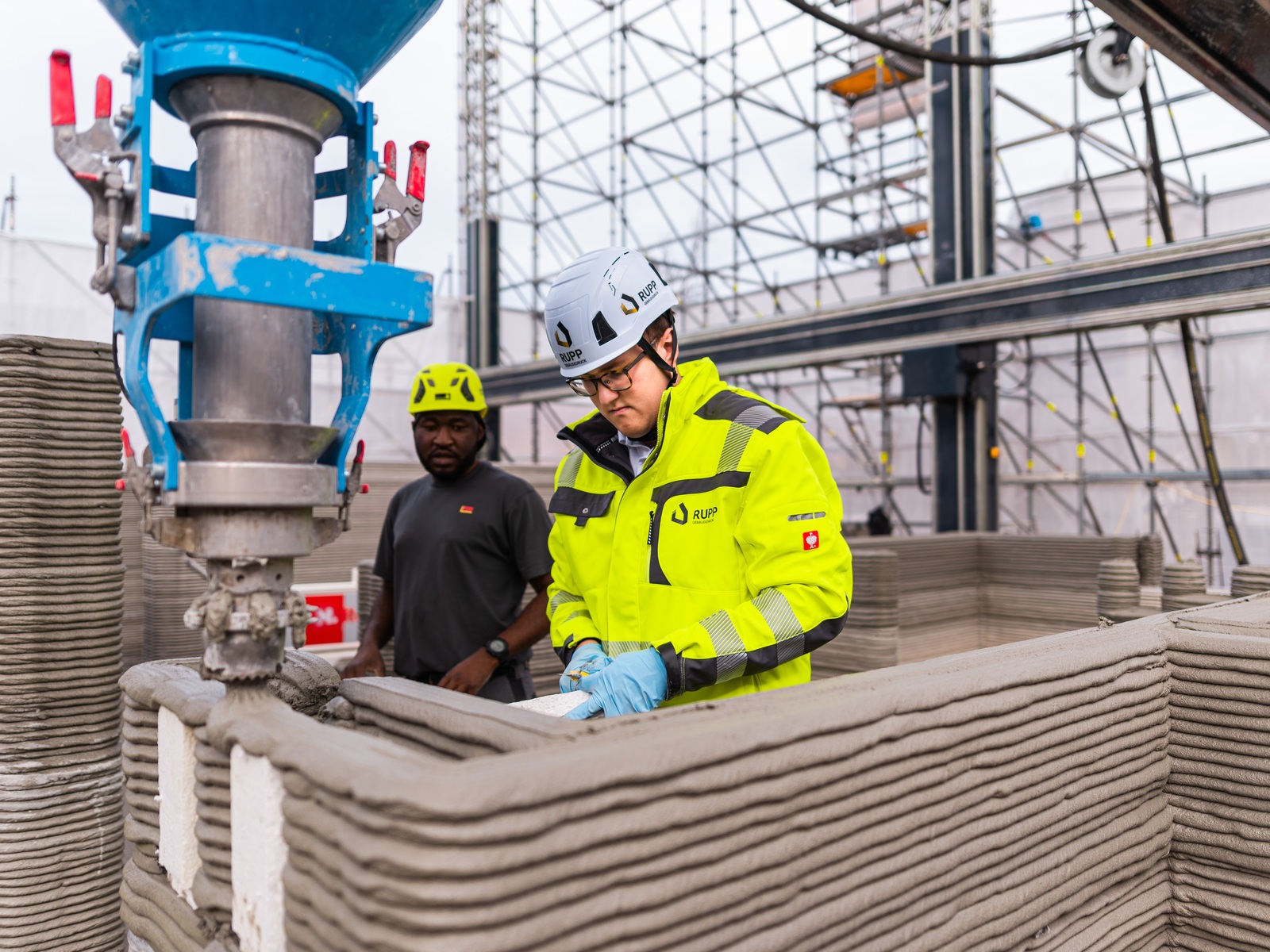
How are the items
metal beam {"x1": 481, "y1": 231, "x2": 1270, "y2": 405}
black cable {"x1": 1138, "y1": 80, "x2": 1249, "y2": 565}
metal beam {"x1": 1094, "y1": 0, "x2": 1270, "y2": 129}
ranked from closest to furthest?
metal beam {"x1": 1094, "y1": 0, "x2": 1270, "y2": 129} < black cable {"x1": 1138, "y1": 80, "x2": 1249, "y2": 565} < metal beam {"x1": 481, "y1": 231, "x2": 1270, "y2": 405}

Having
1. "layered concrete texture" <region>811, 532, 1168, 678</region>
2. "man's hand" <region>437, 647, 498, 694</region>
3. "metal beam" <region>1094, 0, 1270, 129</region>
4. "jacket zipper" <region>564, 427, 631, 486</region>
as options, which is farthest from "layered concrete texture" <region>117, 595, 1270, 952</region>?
"layered concrete texture" <region>811, 532, 1168, 678</region>

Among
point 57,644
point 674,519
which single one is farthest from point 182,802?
point 57,644

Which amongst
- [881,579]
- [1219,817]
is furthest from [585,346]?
[881,579]

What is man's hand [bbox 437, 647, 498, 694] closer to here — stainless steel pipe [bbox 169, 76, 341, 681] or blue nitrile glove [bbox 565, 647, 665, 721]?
blue nitrile glove [bbox 565, 647, 665, 721]

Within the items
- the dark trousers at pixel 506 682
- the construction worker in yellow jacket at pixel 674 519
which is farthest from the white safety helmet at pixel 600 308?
the dark trousers at pixel 506 682

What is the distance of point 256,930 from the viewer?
1022 millimetres

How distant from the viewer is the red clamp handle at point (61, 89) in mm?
1114

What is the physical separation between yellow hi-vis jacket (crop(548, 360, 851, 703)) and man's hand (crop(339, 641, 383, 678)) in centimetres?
148

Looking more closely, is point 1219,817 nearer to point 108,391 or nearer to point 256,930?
point 256,930

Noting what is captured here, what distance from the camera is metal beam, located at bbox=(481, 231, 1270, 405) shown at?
6715mm

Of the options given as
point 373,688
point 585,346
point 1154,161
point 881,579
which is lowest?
point 881,579

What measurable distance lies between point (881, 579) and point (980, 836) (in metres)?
5.43

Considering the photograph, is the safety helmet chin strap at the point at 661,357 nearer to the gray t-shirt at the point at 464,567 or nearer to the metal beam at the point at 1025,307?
the gray t-shirt at the point at 464,567

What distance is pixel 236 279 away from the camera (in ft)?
3.61
